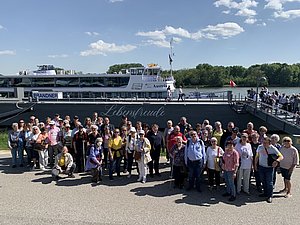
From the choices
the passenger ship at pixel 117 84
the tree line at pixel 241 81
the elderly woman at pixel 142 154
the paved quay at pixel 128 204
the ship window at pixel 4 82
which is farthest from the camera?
the tree line at pixel 241 81

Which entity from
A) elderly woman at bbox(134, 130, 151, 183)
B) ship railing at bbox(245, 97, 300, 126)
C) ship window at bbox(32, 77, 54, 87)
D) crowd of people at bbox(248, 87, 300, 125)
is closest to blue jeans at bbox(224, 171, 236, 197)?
elderly woman at bbox(134, 130, 151, 183)

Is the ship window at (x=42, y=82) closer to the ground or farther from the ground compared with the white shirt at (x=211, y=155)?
farther from the ground

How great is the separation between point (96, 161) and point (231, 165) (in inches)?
136

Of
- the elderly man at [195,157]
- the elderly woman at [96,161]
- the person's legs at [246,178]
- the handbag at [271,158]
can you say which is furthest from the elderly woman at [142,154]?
the handbag at [271,158]

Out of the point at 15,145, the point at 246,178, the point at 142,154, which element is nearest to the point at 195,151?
the point at 246,178

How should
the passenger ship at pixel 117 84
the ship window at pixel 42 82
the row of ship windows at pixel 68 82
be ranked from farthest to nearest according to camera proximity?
the ship window at pixel 42 82
the row of ship windows at pixel 68 82
the passenger ship at pixel 117 84

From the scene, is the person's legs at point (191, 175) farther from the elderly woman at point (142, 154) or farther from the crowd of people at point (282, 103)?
the crowd of people at point (282, 103)

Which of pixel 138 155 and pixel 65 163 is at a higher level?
pixel 138 155

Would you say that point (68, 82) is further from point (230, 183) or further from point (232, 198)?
point (232, 198)

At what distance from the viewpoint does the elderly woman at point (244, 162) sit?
6699mm

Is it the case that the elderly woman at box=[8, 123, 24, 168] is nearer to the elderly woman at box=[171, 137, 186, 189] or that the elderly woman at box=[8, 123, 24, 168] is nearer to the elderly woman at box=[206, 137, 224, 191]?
the elderly woman at box=[171, 137, 186, 189]

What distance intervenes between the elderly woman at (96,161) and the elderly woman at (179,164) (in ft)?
6.58

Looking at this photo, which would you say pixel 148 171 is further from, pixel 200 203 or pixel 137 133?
pixel 200 203

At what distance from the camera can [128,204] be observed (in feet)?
20.5
